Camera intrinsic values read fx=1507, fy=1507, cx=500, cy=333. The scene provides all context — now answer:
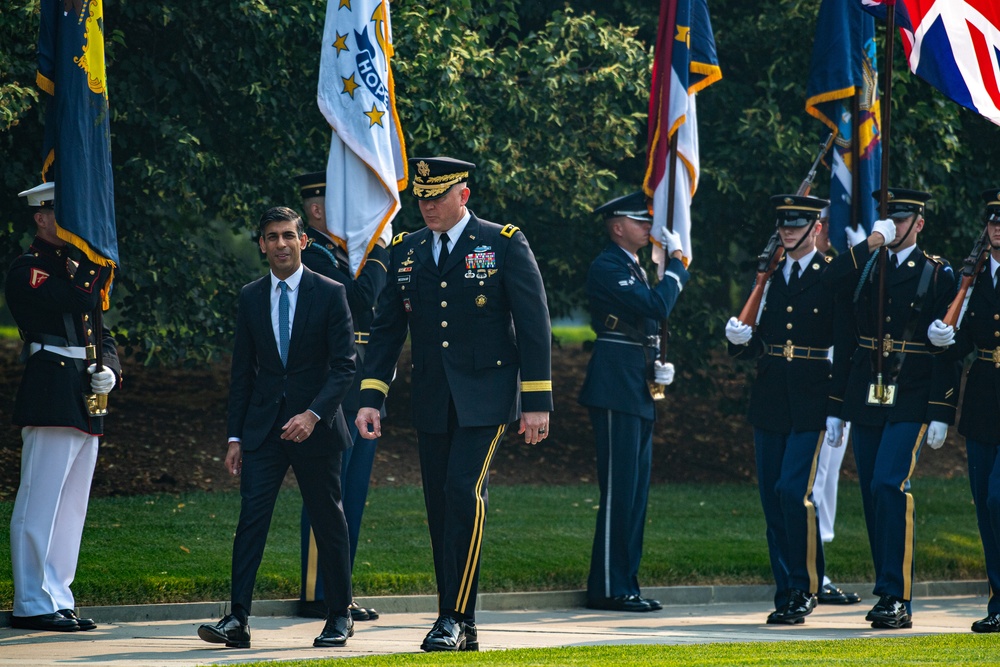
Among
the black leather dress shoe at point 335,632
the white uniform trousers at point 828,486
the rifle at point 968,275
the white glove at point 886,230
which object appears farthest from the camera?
the white uniform trousers at point 828,486

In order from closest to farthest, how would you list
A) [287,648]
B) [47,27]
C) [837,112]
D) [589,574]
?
[287,648], [47,27], [589,574], [837,112]

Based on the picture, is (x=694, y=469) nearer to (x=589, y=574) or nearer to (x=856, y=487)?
(x=856, y=487)

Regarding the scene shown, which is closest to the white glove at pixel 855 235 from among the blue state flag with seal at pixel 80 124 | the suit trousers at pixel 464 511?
the suit trousers at pixel 464 511

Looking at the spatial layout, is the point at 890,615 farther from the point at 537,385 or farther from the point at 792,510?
the point at 537,385

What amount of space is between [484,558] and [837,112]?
4.25 m

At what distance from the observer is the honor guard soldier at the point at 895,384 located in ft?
30.1

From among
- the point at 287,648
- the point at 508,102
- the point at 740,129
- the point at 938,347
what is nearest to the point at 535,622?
the point at 287,648

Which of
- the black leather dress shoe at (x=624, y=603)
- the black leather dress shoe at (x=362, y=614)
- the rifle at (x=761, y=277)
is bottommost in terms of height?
the black leather dress shoe at (x=624, y=603)

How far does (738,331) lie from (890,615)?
2.14m

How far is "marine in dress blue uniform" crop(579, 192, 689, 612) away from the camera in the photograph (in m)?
9.93

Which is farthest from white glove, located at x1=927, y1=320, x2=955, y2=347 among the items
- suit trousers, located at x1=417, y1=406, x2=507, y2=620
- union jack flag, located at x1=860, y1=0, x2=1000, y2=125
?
suit trousers, located at x1=417, y1=406, x2=507, y2=620

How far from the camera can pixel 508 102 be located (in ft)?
47.1

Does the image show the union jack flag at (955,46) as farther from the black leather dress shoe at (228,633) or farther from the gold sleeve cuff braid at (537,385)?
the black leather dress shoe at (228,633)

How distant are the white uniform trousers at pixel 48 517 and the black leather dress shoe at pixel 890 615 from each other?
468 cm
